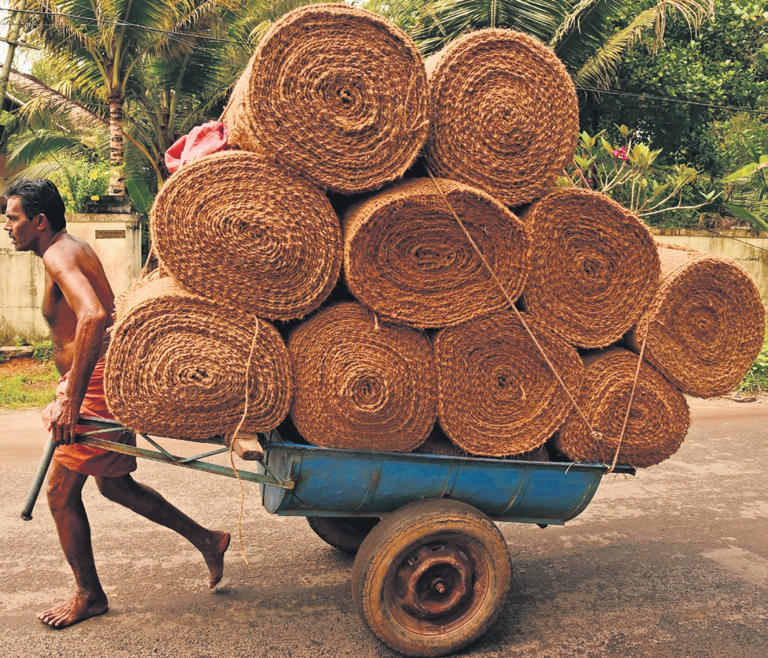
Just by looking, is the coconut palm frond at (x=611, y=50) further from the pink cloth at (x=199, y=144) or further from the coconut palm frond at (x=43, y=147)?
the coconut palm frond at (x=43, y=147)

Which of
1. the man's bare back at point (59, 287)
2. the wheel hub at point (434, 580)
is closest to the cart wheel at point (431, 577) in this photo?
the wheel hub at point (434, 580)

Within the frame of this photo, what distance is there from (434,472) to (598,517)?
1971 mm

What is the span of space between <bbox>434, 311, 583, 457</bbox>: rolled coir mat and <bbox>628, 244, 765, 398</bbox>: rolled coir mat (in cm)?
36

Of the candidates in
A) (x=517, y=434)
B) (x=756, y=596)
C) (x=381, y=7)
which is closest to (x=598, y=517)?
(x=756, y=596)

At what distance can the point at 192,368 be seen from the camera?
8.33 feet

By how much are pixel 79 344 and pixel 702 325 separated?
2349 mm

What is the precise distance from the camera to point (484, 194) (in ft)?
9.03

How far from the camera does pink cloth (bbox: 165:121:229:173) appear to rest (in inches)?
116

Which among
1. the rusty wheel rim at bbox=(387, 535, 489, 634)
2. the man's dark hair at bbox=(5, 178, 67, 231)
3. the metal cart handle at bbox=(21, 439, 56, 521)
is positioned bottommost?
the rusty wheel rim at bbox=(387, 535, 489, 634)

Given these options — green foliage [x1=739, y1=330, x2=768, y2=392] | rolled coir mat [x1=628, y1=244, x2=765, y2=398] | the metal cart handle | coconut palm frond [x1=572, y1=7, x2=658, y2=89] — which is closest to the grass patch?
the metal cart handle

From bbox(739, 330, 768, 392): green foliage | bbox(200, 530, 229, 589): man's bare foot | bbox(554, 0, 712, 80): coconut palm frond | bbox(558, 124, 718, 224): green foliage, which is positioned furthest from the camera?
bbox(554, 0, 712, 80): coconut palm frond

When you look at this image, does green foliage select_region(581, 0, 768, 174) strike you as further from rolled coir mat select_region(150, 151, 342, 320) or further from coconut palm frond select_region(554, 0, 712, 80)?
rolled coir mat select_region(150, 151, 342, 320)

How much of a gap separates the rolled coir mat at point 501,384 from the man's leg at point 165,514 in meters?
1.21

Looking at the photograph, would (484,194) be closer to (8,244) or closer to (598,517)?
(598,517)
